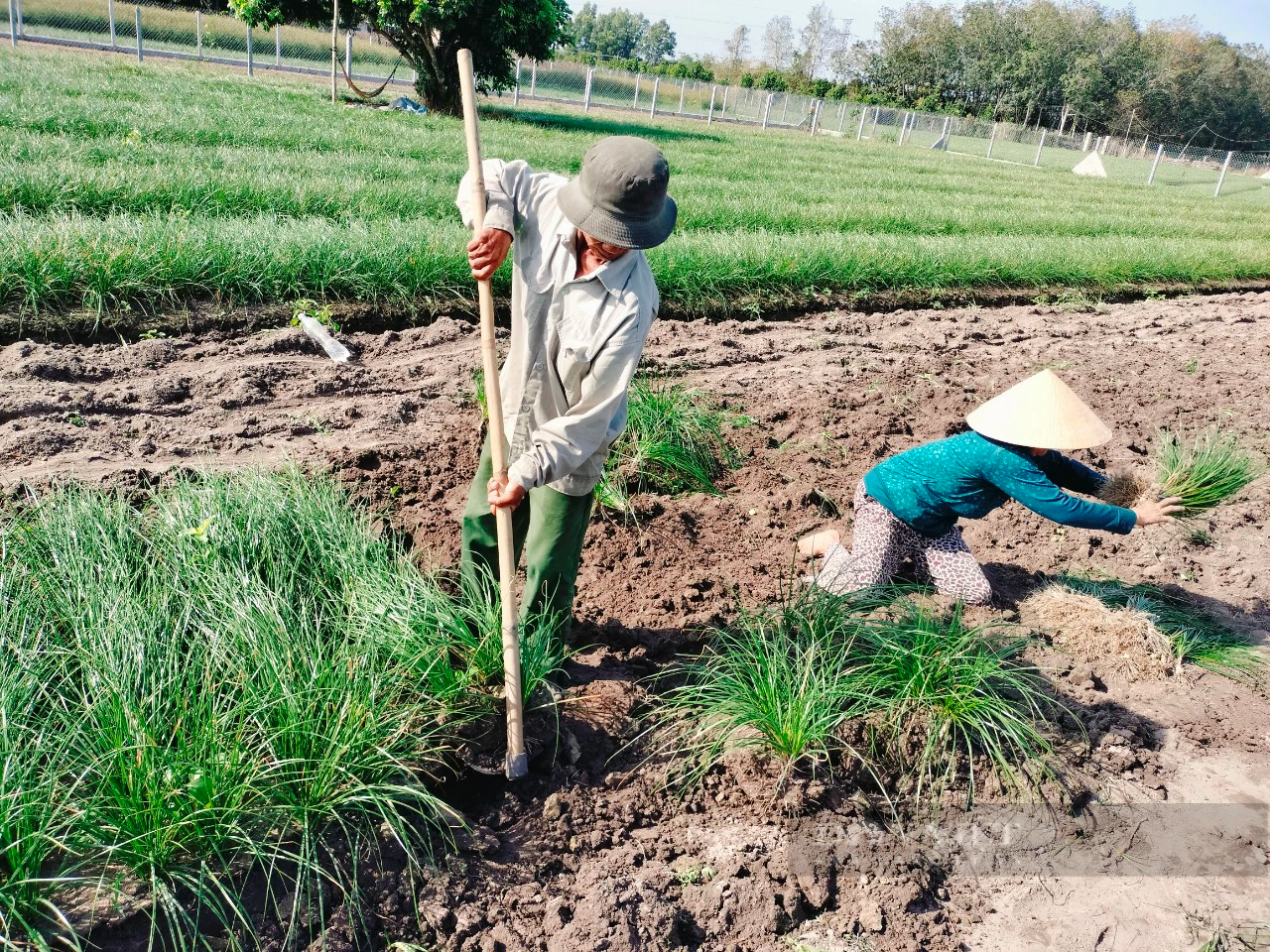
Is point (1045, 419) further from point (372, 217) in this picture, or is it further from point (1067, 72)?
point (1067, 72)

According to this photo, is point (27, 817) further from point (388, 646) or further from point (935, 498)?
point (935, 498)

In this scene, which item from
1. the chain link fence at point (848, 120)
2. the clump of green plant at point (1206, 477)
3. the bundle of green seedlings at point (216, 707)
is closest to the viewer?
the bundle of green seedlings at point (216, 707)

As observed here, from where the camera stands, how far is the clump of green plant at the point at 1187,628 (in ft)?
11.2

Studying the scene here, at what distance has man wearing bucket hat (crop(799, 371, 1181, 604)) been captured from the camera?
324 cm

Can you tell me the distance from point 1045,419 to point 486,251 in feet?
6.79

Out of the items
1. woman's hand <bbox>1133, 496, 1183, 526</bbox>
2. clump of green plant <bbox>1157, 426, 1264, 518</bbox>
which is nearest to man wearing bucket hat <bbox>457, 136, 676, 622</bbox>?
woman's hand <bbox>1133, 496, 1183, 526</bbox>

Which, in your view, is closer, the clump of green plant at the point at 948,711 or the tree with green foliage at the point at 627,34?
the clump of green plant at the point at 948,711

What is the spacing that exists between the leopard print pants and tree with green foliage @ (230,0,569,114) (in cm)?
1645

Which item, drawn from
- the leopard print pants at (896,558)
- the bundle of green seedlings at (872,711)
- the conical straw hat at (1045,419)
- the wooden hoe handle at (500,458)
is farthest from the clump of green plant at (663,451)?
the wooden hoe handle at (500,458)

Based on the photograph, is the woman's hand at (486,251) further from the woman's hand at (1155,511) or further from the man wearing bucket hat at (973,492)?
the woman's hand at (1155,511)

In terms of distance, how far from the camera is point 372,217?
7410mm

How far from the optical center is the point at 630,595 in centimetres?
356

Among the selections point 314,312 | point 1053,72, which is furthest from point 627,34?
point 314,312

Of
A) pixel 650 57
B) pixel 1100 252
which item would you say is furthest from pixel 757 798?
pixel 650 57
